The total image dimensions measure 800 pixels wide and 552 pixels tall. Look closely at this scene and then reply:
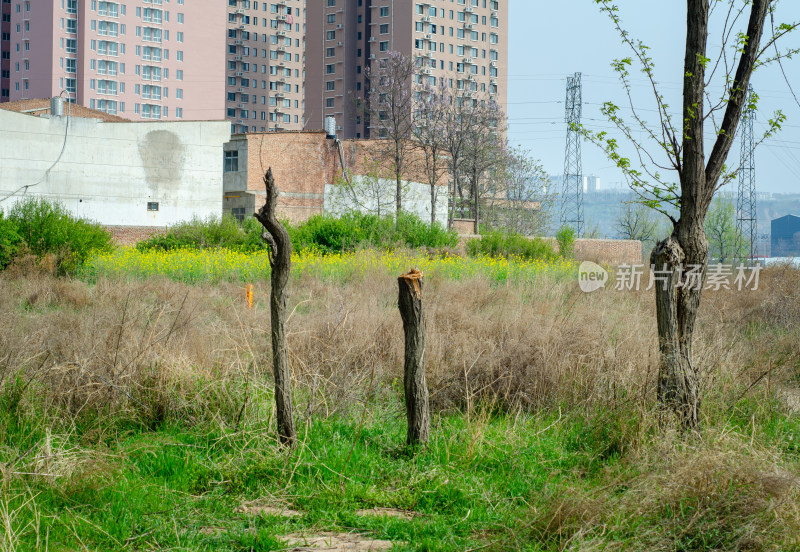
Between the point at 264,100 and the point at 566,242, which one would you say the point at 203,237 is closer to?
the point at 566,242

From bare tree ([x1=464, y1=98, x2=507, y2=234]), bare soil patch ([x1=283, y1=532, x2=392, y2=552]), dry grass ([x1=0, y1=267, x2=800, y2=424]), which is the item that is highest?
bare tree ([x1=464, y1=98, x2=507, y2=234])

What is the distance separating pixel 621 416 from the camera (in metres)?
5.43

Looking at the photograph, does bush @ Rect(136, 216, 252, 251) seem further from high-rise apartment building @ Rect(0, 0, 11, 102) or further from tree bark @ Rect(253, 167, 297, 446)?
high-rise apartment building @ Rect(0, 0, 11, 102)

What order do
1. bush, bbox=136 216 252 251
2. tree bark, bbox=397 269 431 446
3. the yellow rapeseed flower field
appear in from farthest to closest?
bush, bbox=136 216 252 251, the yellow rapeseed flower field, tree bark, bbox=397 269 431 446

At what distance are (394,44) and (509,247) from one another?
236ft

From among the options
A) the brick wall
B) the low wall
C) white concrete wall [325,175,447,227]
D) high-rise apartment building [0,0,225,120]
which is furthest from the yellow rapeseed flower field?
high-rise apartment building [0,0,225,120]

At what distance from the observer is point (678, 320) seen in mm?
5500

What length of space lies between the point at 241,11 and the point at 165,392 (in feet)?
363

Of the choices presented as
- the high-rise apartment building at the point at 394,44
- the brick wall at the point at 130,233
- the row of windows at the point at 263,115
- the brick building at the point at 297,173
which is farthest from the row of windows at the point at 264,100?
the brick wall at the point at 130,233

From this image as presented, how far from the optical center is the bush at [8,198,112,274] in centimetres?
1736

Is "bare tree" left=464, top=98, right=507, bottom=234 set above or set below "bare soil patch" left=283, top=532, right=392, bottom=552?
above

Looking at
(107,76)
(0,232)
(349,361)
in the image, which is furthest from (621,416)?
(107,76)

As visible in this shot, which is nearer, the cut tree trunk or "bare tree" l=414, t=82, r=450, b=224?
the cut tree trunk

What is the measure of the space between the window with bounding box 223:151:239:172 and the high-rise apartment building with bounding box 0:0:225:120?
151 ft
